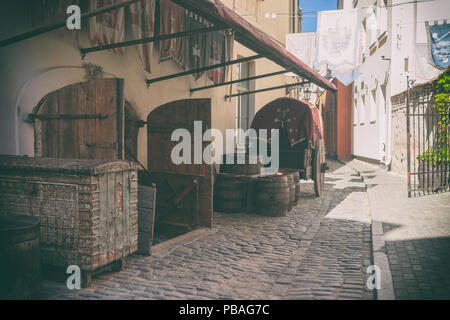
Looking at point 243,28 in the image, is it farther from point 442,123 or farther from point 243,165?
point 442,123

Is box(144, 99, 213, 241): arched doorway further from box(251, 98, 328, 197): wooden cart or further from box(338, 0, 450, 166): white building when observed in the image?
box(338, 0, 450, 166): white building

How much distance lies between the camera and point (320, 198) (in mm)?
9508

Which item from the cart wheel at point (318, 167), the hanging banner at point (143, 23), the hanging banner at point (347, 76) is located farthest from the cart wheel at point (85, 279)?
the hanging banner at point (347, 76)

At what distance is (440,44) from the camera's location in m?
11.5

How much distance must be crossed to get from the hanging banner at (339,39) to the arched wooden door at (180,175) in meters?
9.82

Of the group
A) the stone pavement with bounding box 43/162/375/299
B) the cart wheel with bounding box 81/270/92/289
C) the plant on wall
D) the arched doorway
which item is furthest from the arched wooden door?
the plant on wall

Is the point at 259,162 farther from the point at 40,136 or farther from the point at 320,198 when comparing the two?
the point at 40,136

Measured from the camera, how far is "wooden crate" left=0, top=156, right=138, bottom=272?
12.3 feet

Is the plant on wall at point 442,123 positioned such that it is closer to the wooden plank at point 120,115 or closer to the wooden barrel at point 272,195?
the wooden barrel at point 272,195

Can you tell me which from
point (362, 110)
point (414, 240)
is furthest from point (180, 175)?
point (362, 110)

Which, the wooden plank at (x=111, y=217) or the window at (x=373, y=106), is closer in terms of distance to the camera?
the wooden plank at (x=111, y=217)

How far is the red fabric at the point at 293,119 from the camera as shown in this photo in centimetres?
901
